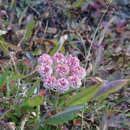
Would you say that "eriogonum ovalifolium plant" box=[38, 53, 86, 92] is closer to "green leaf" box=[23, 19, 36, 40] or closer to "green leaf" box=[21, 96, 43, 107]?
"green leaf" box=[21, 96, 43, 107]

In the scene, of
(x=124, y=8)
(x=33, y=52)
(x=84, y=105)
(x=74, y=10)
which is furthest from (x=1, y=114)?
(x=124, y=8)

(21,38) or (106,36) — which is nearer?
(21,38)

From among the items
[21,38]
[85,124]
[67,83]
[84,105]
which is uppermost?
[21,38]

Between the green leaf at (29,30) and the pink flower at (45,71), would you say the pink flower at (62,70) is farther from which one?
the green leaf at (29,30)

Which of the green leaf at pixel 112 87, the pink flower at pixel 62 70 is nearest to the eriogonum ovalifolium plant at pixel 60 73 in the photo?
the pink flower at pixel 62 70

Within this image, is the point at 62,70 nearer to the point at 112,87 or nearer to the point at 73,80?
the point at 73,80

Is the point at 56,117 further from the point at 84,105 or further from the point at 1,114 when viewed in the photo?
the point at 1,114
